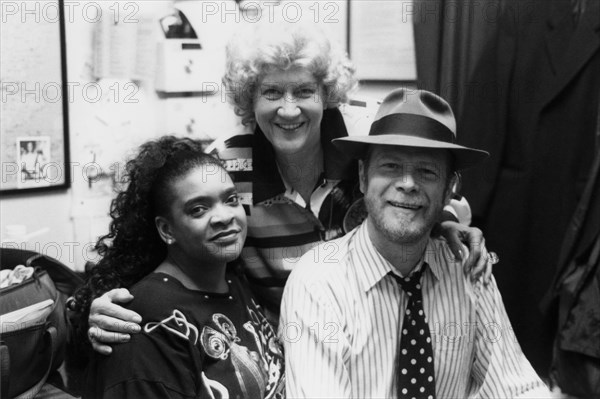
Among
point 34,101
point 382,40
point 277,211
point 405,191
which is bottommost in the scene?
point 277,211

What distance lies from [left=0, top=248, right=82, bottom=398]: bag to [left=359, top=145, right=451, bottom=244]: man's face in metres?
0.84

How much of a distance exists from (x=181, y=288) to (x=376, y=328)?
0.45 metres

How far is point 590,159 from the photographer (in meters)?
2.05

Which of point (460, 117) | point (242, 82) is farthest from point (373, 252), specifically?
point (460, 117)

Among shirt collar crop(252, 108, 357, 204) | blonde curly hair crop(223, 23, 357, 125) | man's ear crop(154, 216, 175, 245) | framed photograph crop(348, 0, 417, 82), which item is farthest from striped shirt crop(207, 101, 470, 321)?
framed photograph crop(348, 0, 417, 82)

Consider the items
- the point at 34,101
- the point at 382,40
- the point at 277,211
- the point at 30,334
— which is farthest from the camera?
the point at 382,40

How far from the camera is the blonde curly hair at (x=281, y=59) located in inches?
64.7

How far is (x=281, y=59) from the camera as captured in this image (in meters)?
1.64

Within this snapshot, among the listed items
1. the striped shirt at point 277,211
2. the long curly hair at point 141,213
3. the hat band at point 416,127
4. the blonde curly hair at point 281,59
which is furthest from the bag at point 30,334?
the hat band at point 416,127

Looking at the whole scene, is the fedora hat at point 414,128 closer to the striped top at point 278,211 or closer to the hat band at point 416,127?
the hat band at point 416,127

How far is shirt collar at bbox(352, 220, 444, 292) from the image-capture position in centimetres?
143

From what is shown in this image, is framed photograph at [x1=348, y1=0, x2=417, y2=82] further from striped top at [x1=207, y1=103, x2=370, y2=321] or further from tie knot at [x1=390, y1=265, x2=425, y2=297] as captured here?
tie knot at [x1=390, y1=265, x2=425, y2=297]

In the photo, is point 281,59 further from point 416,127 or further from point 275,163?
point 416,127

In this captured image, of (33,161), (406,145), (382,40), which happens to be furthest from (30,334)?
(382,40)
